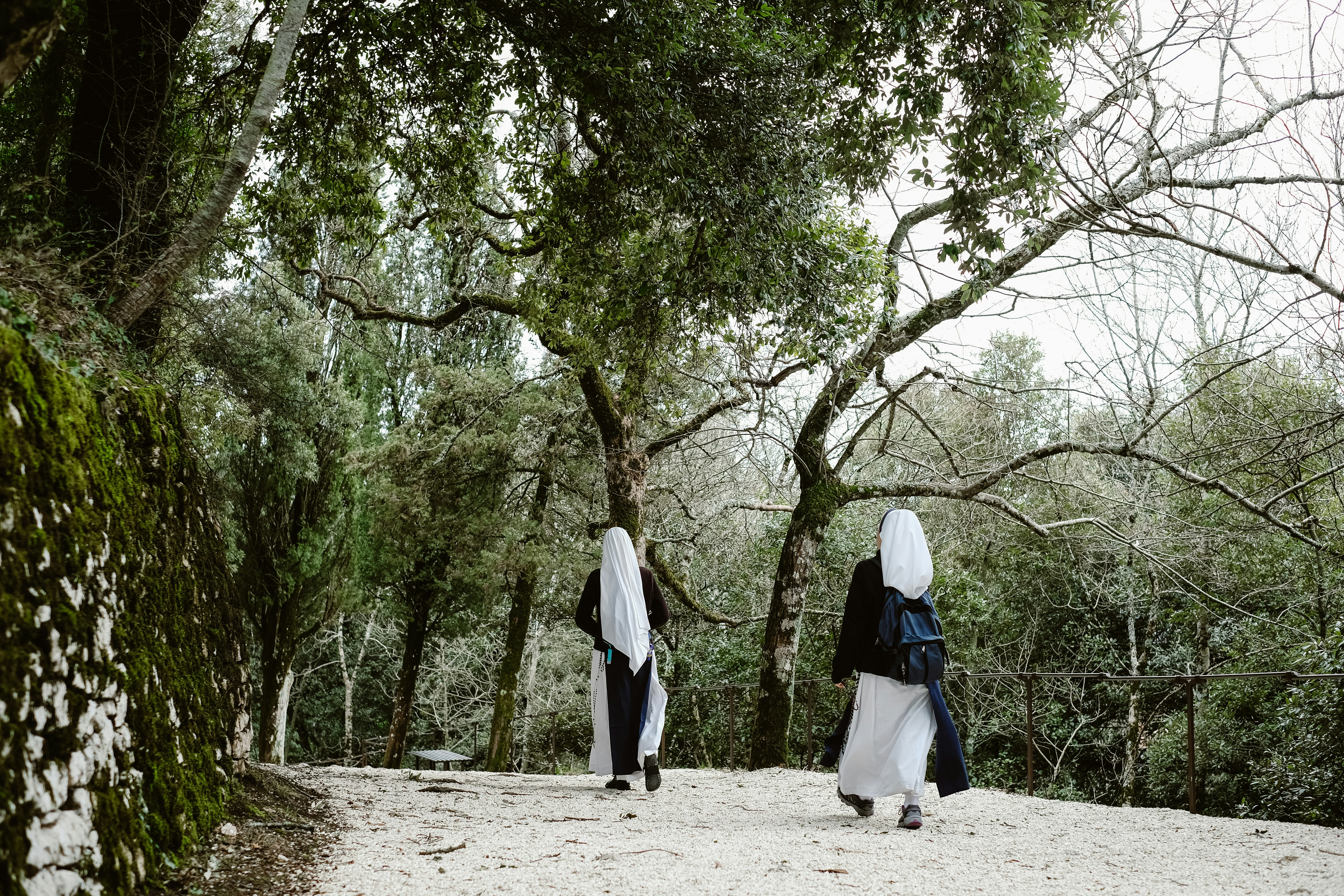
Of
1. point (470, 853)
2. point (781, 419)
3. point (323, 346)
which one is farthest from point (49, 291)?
point (323, 346)

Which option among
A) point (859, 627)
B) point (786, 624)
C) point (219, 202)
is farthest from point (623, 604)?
point (219, 202)

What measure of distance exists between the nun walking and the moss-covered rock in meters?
3.18

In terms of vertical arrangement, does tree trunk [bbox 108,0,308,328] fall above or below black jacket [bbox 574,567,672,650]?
above

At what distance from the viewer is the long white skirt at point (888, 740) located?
17.6ft

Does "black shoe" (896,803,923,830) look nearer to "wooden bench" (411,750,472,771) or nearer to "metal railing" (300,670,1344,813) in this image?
"metal railing" (300,670,1344,813)

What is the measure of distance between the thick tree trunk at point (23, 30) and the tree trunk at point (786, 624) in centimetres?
848

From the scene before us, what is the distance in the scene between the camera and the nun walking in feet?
22.9

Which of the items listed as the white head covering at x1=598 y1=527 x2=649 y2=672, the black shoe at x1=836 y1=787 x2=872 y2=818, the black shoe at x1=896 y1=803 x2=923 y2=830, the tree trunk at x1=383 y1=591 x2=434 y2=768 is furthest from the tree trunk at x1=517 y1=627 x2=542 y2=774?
the black shoe at x1=896 y1=803 x2=923 y2=830

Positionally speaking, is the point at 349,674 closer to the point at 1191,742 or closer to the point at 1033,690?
the point at 1033,690

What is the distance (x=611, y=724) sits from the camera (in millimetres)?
→ 7008

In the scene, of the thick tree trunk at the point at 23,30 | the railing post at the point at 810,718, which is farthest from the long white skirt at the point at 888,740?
the thick tree trunk at the point at 23,30

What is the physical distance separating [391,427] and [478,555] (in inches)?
243

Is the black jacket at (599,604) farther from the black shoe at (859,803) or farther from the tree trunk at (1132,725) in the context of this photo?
the tree trunk at (1132,725)

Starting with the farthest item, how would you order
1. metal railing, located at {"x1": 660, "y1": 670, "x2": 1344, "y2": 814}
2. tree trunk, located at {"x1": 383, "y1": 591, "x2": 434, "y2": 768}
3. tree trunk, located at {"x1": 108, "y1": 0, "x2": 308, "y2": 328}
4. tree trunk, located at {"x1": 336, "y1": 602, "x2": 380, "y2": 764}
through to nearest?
tree trunk, located at {"x1": 336, "y1": 602, "x2": 380, "y2": 764} < tree trunk, located at {"x1": 383, "y1": 591, "x2": 434, "y2": 768} < metal railing, located at {"x1": 660, "y1": 670, "x2": 1344, "y2": 814} < tree trunk, located at {"x1": 108, "y1": 0, "x2": 308, "y2": 328}
